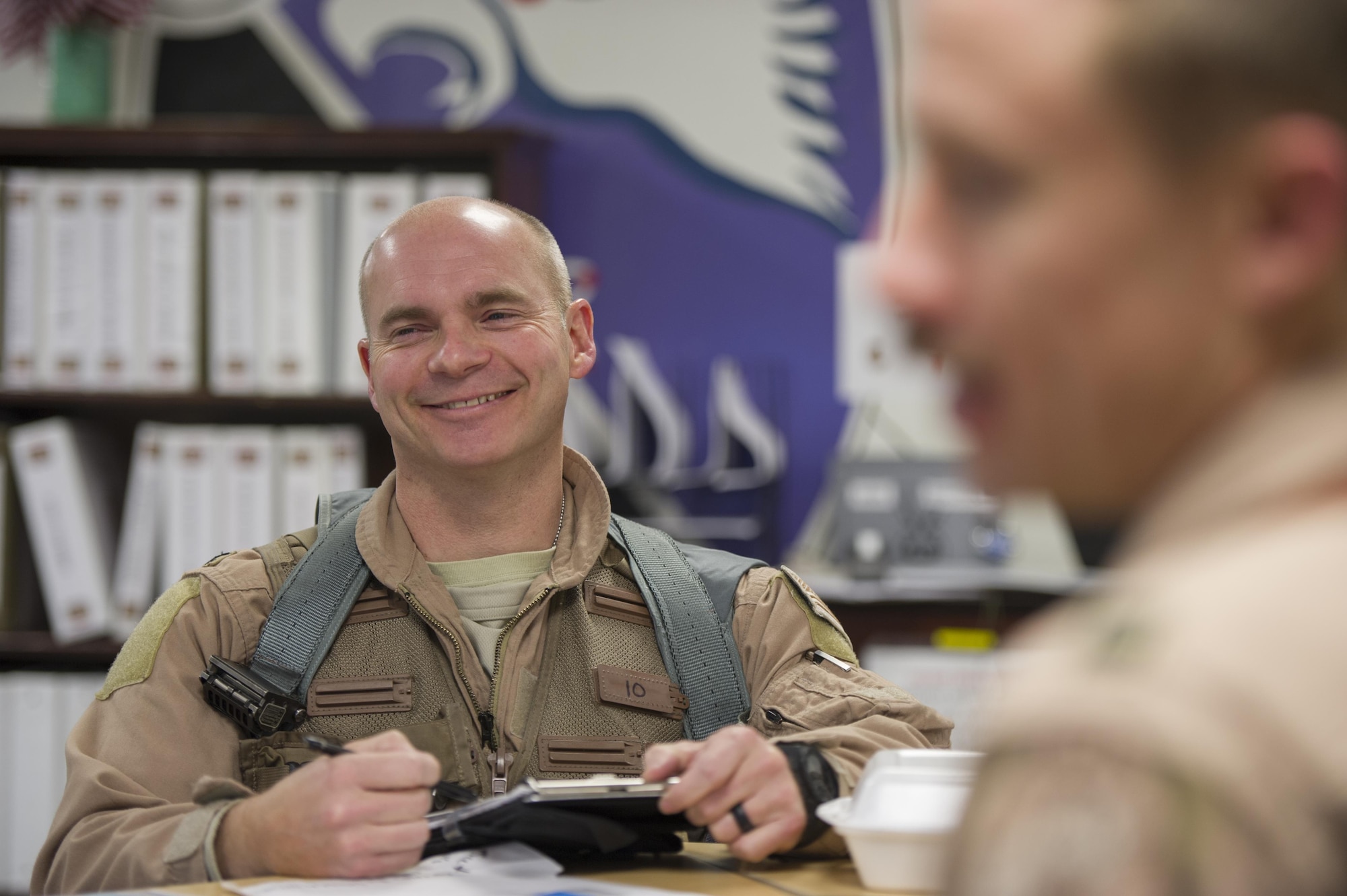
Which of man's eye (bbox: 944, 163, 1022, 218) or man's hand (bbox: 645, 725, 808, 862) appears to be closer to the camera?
man's eye (bbox: 944, 163, 1022, 218)

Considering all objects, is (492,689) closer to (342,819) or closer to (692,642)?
(692,642)

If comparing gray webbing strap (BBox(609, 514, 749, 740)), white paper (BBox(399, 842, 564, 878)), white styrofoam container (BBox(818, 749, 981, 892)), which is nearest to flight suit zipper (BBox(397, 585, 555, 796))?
gray webbing strap (BBox(609, 514, 749, 740))

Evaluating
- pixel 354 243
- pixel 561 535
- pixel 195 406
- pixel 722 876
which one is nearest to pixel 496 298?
pixel 561 535

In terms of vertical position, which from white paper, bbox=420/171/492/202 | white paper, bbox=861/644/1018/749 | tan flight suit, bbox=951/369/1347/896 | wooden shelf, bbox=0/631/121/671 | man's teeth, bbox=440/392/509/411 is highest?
white paper, bbox=420/171/492/202

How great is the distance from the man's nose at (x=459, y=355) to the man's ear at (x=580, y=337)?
0.53 feet

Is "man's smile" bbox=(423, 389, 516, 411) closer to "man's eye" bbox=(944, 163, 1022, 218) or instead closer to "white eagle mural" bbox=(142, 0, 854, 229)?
"man's eye" bbox=(944, 163, 1022, 218)

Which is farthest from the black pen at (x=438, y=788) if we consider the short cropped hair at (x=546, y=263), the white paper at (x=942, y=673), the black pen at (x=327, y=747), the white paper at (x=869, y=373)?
the white paper at (x=869, y=373)

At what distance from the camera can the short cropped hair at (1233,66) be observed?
0.32 metres

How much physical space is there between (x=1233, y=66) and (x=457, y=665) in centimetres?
131

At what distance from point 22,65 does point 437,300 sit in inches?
86.1

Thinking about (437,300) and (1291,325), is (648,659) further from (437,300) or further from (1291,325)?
(1291,325)

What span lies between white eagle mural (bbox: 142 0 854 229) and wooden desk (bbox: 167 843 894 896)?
6.94 ft

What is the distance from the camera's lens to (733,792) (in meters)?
1.15

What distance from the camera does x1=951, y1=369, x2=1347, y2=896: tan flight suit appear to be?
0.89 feet
